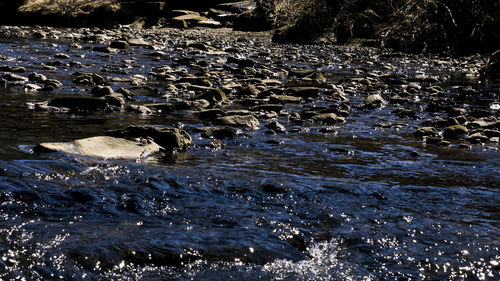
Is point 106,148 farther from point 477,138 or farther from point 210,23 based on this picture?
point 210,23

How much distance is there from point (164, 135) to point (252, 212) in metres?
2.13

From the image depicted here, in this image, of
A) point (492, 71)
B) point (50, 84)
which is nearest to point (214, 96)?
point (50, 84)

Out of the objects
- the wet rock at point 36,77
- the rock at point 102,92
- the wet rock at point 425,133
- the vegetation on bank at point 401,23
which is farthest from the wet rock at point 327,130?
the vegetation on bank at point 401,23

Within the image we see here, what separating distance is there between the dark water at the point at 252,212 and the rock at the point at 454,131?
60cm

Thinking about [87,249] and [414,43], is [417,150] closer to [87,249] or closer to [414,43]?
[87,249]

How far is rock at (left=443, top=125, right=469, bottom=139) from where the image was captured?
7.10m

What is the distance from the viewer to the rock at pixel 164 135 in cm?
584

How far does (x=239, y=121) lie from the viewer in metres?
7.16

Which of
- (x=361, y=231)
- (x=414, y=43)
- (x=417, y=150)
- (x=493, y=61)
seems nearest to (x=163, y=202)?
(x=361, y=231)

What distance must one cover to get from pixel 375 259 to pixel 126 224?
1.67 meters

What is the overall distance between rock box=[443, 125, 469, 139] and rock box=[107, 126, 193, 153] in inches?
135

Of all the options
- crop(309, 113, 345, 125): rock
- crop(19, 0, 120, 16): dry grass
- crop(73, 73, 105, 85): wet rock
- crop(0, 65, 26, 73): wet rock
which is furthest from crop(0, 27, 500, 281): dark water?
crop(19, 0, 120, 16): dry grass

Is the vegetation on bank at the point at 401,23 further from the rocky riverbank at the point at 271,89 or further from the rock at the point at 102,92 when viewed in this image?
the rock at the point at 102,92

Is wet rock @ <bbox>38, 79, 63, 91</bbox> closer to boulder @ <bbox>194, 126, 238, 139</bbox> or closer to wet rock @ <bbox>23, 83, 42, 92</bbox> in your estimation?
wet rock @ <bbox>23, 83, 42, 92</bbox>
